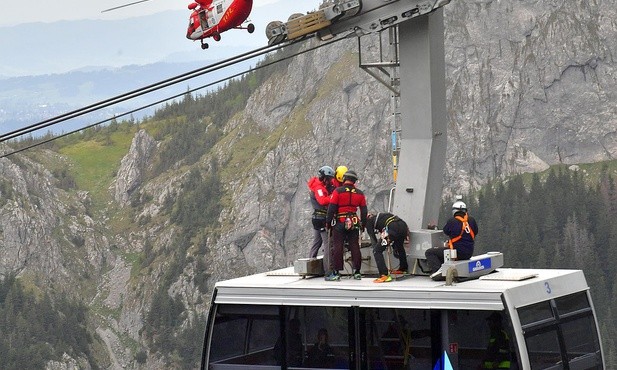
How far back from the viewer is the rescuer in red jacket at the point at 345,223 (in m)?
17.3

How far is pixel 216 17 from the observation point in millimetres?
18906

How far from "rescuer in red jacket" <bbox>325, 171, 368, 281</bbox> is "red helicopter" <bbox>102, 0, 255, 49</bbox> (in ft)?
10.8

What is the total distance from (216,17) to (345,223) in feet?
13.5

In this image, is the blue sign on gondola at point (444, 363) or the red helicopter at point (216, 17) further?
the red helicopter at point (216, 17)

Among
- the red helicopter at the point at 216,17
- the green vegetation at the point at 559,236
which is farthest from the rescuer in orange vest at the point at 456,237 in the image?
the green vegetation at the point at 559,236

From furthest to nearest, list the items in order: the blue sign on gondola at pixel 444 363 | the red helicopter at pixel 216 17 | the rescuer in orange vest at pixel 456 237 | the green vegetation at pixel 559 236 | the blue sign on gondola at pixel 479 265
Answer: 1. the green vegetation at pixel 559 236
2. the red helicopter at pixel 216 17
3. the rescuer in orange vest at pixel 456 237
4. the blue sign on gondola at pixel 479 265
5. the blue sign on gondola at pixel 444 363

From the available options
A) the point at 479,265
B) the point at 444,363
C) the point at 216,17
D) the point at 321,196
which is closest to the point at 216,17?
the point at 216,17

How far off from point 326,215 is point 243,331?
7.42ft

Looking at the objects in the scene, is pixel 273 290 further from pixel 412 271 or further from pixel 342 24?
→ pixel 342 24

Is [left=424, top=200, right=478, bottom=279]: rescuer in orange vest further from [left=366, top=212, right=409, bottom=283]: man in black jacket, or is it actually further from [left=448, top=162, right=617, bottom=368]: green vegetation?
[left=448, top=162, right=617, bottom=368]: green vegetation

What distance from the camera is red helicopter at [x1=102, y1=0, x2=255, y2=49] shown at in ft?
61.6

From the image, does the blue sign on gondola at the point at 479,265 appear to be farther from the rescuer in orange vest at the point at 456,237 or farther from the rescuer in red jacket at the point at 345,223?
the rescuer in red jacket at the point at 345,223

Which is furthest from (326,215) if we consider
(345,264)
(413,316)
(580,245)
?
(580,245)

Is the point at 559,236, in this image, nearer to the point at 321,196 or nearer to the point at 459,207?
the point at 321,196
